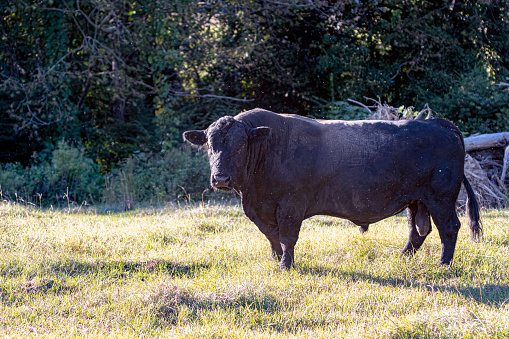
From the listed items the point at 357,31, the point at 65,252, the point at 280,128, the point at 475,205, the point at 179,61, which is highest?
the point at 357,31

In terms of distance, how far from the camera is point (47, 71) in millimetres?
12438

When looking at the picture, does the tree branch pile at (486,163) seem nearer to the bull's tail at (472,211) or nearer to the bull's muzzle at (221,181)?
the bull's tail at (472,211)

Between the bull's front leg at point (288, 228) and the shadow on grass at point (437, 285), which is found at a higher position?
the bull's front leg at point (288, 228)

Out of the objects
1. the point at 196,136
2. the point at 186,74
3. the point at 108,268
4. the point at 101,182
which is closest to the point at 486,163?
the point at 196,136

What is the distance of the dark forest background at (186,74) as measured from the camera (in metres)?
12.2

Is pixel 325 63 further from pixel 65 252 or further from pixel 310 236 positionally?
pixel 65 252

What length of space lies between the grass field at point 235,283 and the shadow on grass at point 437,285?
0.06ft

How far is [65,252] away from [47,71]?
7.33 metres

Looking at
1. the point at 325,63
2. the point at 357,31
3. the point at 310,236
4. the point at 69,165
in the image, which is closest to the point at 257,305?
the point at 310,236

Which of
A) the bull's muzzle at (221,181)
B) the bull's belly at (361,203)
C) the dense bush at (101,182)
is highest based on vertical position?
the bull's muzzle at (221,181)

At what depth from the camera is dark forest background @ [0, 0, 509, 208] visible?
39.9ft

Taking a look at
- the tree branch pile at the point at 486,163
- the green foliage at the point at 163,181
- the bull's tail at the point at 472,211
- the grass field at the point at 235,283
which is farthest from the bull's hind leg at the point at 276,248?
the green foliage at the point at 163,181

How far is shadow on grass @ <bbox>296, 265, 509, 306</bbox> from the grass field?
18 millimetres

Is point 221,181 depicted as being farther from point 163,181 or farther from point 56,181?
point 56,181
